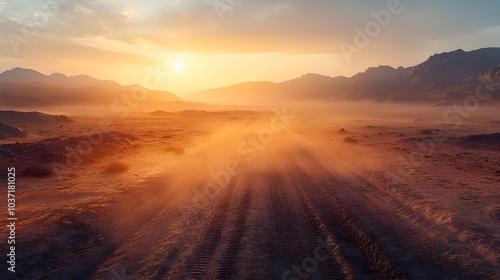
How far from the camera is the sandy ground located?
8406 mm

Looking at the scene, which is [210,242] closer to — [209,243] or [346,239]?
[209,243]

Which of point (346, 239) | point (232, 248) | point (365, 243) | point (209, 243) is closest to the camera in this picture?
point (232, 248)

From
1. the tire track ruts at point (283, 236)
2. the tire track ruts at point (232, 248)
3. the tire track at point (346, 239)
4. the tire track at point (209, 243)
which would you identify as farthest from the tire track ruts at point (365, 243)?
the tire track at point (209, 243)

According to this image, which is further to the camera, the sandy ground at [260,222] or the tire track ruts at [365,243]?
the sandy ground at [260,222]

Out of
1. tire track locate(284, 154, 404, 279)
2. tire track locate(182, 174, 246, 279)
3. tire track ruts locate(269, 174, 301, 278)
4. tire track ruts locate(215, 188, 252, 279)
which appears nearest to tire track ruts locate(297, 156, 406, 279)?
tire track locate(284, 154, 404, 279)

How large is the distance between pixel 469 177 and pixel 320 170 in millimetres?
8342

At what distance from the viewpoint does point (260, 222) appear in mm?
11281

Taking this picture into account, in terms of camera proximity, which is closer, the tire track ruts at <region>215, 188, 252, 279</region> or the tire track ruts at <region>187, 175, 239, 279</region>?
the tire track ruts at <region>215, 188, 252, 279</region>

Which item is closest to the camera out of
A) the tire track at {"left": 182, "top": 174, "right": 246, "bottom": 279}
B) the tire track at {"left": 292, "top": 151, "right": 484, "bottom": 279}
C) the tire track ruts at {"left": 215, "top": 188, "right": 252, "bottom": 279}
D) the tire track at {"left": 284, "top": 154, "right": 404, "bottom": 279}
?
the tire track ruts at {"left": 215, "top": 188, "right": 252, "bottom": 279}

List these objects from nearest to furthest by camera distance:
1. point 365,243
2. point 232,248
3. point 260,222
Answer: point 232,248 < point 365,243 < point 260,222

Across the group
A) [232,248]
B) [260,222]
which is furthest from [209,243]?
[260,222]

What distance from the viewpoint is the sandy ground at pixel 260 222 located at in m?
8.41

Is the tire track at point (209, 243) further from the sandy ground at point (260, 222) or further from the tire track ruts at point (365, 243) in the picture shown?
the tire track ruts at point (365, 243)

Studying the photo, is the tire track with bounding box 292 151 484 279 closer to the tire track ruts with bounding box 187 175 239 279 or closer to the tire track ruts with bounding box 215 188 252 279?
the tire track ruts with bounding box 215 188 252 279
